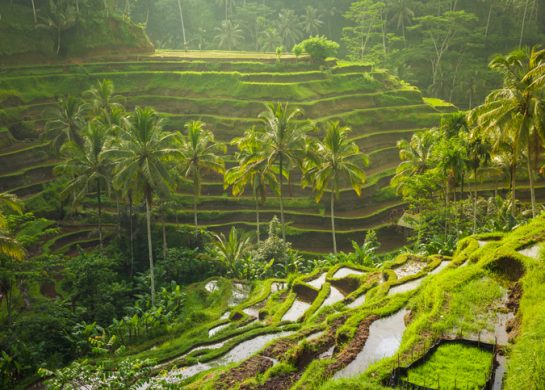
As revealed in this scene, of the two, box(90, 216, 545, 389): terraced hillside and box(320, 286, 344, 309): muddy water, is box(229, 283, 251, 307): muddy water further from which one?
box(320, 286, 344, 309): muddy water

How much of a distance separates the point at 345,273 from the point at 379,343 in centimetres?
1016

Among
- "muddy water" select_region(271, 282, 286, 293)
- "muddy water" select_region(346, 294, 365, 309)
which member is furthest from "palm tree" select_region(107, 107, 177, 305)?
"muddy water" select_region(346, 294, 365, 309)

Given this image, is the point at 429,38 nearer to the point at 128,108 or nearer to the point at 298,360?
the point at 128,108

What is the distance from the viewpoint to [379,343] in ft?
46.7

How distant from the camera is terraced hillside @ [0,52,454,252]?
1447 inches

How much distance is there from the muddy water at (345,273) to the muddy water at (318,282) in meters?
0.80

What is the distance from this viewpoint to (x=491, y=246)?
1773 cm

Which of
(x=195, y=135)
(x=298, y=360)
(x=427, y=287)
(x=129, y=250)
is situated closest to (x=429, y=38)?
(x=195, y=135)

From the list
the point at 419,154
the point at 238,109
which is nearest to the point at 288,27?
the point at 238,109

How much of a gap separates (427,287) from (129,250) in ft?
66.9

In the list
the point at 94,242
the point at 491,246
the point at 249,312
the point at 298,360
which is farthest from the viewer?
the point at 94,242

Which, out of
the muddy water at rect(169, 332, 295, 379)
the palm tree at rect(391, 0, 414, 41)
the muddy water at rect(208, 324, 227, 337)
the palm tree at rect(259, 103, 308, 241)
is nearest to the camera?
the muddy water at rect(169, 332, 295, 379)

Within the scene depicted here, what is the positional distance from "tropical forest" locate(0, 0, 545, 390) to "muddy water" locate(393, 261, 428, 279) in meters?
0.15

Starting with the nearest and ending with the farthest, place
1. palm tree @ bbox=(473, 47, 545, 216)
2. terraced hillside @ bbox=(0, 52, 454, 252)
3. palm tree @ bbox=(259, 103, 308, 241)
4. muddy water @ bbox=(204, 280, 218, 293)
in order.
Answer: palm tree @ bbox=(473, 47, 545, 216) < muddy water @ bbox=(204, 280, 218, 293) < palm tree @ bbox=(259, 103, 308, 241) < terraced hillside @ bbox=(0, 52, 454, 252)
